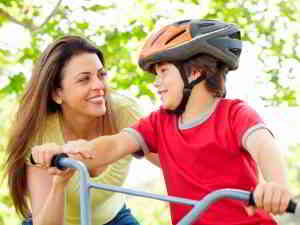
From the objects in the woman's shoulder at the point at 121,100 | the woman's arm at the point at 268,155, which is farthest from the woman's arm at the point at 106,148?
the woman's shoulder at the point at 121,100

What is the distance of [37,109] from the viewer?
3922mm

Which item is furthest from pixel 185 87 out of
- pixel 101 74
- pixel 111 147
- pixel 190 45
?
pixel 101 74

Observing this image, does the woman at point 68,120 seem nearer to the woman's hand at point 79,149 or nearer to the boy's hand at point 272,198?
the woman's hand at point 79,149

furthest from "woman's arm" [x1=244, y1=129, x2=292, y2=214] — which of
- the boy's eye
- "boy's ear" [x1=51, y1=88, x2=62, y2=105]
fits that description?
"boy's ear" [x1=51, y1=88, x2=62, y2=105]

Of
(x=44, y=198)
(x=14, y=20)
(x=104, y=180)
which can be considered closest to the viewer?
(x=44, y=198)

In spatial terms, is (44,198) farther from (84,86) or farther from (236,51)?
(236,51)

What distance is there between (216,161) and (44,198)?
1361 mm

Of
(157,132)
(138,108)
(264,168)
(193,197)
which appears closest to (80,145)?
(157,132)

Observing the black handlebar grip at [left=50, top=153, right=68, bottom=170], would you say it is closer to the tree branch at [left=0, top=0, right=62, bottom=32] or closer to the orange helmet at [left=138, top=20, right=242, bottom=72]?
the orange helmet at [left=138, top=20, right=242, bottom=72]

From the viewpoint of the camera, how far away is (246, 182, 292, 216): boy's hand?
1958 millimetres

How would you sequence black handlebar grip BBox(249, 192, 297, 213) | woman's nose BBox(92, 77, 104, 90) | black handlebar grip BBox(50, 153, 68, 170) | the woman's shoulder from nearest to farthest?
black handlebar grip BBox(249, 192, 297, 213)
black handlebar grip BBox(50, 153, 68, 170)
woman's nose BBox(92, 77, 104, 90)
the woman's shoulder

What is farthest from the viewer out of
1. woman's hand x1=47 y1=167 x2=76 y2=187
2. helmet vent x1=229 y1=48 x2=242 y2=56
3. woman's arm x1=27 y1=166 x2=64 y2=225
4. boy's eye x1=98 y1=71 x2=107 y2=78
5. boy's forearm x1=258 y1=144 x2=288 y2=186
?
boy's eye x1=98 y1=71 x2=107 y2=78

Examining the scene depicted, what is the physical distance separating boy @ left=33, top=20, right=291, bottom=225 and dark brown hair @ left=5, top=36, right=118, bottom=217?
34.8 inches

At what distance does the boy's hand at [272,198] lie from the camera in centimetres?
196
